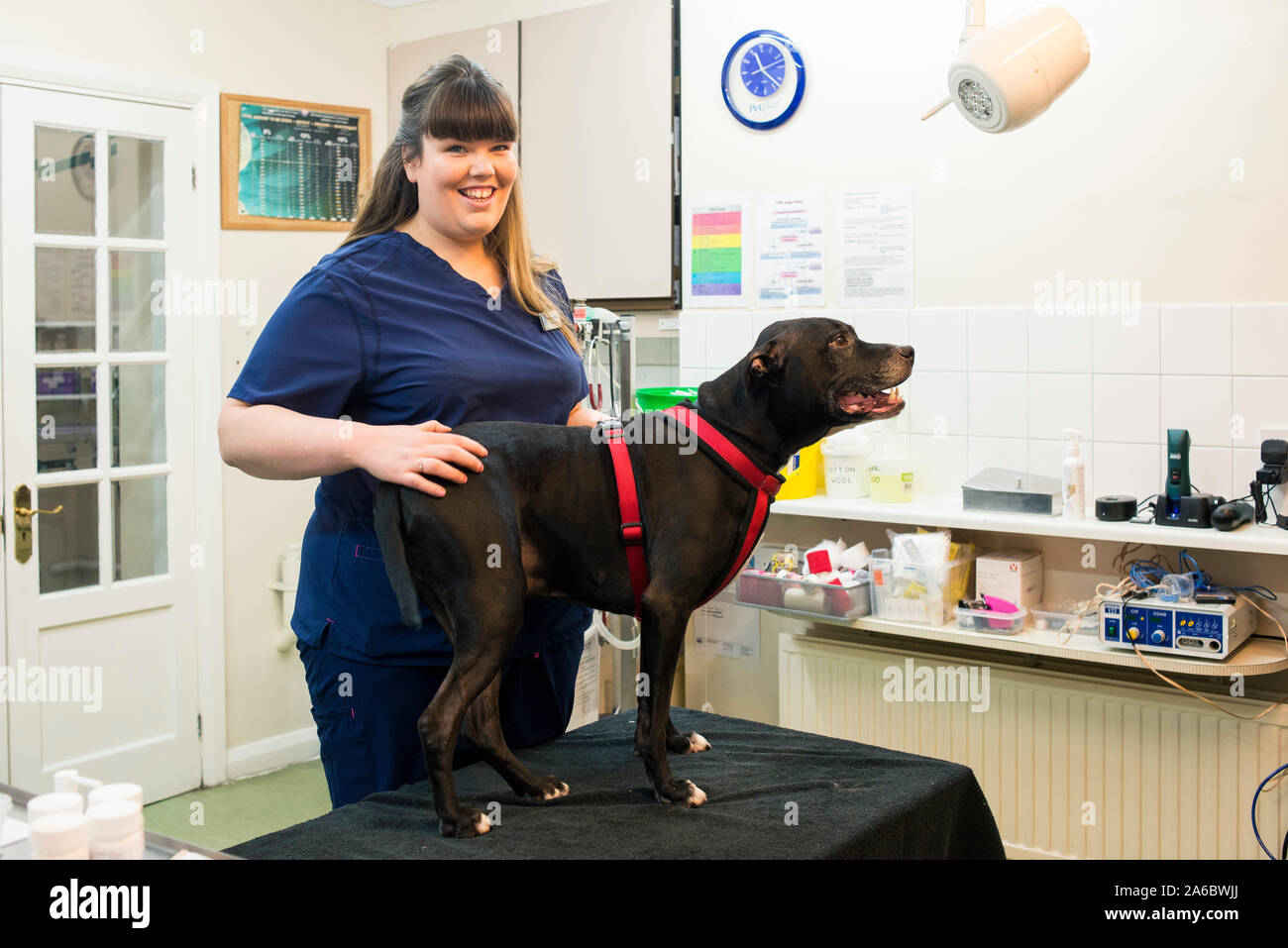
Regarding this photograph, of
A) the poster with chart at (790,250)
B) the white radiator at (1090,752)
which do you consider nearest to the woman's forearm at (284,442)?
the white radiator at (1090,752)

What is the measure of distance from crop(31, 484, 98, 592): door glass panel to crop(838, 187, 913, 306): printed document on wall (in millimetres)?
2504

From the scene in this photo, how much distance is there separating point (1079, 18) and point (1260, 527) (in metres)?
1.38

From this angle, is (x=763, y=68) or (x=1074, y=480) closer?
(x=1074, y=480)

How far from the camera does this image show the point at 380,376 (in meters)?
1.54

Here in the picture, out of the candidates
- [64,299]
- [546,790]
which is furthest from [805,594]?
[64,299]

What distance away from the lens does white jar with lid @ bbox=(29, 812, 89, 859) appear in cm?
95

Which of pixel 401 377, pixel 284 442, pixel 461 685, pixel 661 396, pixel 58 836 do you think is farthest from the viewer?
pixel 661 396

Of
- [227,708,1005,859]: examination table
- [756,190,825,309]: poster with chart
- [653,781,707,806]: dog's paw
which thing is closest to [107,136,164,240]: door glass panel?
[756,190,825,309]: poster with chart

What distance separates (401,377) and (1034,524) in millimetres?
1870

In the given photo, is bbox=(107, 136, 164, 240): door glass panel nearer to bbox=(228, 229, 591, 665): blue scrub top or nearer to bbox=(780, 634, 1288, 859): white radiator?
bbox=(228, 229, 591, 665): blue scrub top

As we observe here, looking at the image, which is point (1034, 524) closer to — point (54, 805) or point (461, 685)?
point (461, 685)

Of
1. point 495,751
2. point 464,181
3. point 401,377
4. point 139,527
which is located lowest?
point 495,751

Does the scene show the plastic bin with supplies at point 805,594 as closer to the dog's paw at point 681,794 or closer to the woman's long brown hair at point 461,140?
the woman's long brown hair at point 461,140

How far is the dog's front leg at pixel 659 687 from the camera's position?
1.36m
